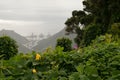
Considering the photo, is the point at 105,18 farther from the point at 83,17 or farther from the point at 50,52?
the point at 50,52

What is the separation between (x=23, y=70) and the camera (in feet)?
8.29

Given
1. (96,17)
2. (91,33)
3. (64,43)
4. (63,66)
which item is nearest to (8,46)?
(64,43)

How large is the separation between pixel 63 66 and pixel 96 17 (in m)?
25.0

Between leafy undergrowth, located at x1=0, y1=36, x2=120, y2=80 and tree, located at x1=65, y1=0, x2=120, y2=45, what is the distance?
68.9 feet

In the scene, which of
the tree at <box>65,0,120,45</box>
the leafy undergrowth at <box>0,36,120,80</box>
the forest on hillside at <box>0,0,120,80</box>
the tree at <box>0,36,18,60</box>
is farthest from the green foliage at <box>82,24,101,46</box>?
the leafy undergrowth at <box>0,36,120,80</box>

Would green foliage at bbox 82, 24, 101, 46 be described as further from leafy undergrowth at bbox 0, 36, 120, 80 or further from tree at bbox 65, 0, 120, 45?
leafy undergrowth at bbox 0, 36, 120, 80

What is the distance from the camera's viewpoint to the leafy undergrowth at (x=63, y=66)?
7.48 ft

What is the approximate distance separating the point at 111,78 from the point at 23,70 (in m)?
0.64

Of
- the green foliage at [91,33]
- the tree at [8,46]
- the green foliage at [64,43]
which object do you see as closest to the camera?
the tree at [8,46]

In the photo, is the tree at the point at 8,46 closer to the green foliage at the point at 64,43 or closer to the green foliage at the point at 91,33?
the green foliage at the point at 64,43

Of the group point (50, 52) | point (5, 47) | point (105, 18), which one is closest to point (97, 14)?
point (105, 18)

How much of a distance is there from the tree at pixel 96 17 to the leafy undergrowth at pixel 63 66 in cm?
2100

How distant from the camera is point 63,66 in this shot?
2713mm

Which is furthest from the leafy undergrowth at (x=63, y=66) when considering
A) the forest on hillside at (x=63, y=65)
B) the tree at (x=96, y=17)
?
the tree at (x=96, y=17)
